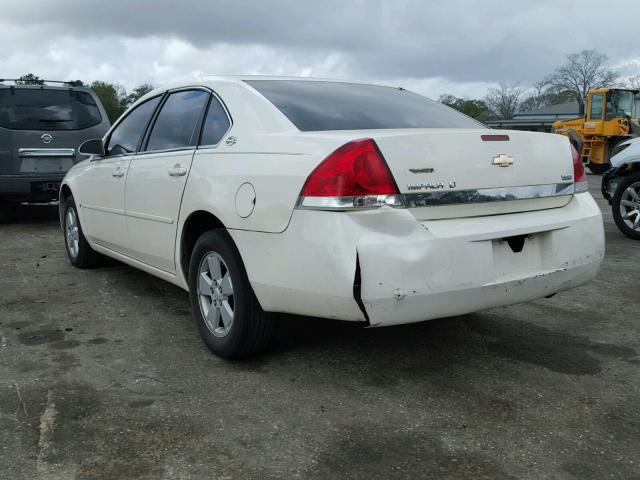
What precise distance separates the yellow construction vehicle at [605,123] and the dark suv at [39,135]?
53.2 feet

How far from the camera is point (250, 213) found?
3.20 meters

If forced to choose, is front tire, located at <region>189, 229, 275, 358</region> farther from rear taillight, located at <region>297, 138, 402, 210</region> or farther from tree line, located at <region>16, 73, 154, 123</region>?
tree line, located at <region>16, 73, 154, 123</region>

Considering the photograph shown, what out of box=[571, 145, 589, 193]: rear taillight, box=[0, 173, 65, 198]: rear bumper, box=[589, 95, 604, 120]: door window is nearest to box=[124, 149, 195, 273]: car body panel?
box=[571, 145, 589, 193]: rear taillight

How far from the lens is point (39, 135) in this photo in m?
8.58

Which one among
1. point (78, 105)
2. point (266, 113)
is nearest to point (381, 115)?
point (266, 113)

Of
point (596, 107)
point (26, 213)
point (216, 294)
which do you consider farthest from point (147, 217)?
point (596, 107)

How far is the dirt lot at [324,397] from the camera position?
2508mm

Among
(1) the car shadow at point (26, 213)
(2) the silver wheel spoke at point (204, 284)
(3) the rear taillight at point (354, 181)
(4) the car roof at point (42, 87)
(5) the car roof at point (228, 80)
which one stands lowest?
(1) the car shadow at point (26, 213)

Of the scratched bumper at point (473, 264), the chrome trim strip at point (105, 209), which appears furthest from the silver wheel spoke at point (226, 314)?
the chrome trim strip at point (105, 209)

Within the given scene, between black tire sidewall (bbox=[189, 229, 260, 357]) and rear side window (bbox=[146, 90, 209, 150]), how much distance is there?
69 cm

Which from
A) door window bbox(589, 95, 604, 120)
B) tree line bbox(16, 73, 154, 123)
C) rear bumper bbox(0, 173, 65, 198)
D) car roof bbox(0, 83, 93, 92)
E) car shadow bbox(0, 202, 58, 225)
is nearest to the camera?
rear bumper bbox(0, 173, 65, 198)

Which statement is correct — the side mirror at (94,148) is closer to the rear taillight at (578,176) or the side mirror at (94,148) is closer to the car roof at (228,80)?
the car roof at (228,80)

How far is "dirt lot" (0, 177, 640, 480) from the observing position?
2508 mm

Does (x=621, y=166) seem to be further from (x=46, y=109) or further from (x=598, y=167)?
(x=598, y=167)
